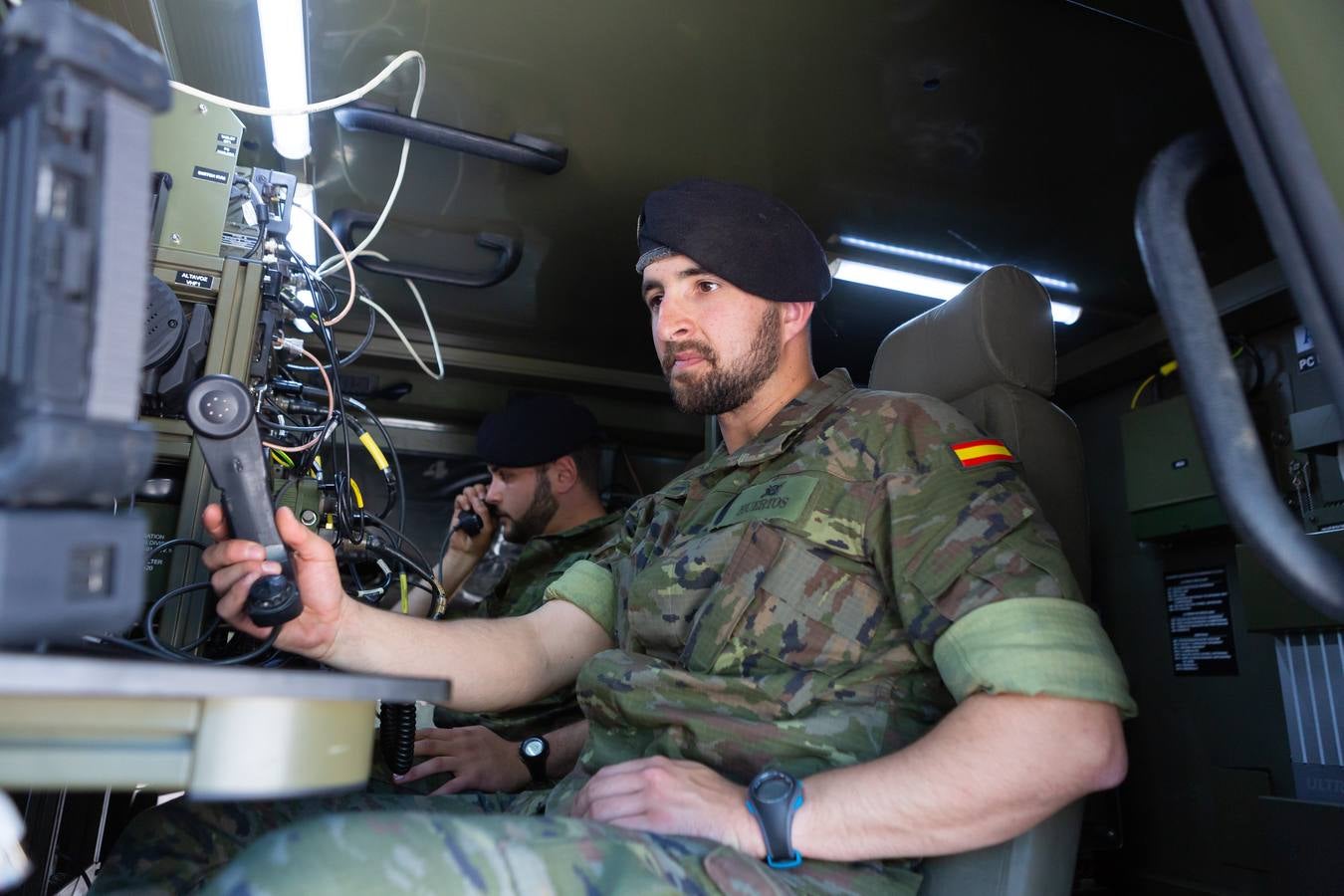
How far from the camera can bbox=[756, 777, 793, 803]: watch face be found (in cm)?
99

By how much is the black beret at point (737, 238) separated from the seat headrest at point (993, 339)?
0.26 m

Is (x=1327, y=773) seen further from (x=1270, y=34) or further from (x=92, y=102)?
(x=92, y=102)

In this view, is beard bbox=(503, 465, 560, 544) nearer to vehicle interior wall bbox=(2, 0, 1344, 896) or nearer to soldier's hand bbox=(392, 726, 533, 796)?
vehicle interior wall bbox=(2, 0, 1344, 896)

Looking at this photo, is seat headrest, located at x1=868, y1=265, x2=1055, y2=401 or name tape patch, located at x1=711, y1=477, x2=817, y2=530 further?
seat headrest, located at x1=868, y1=265, x2=1055, y2=401

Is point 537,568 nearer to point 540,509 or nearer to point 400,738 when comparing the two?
point 540,509

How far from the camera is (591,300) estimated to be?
291 cm

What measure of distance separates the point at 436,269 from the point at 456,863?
2.28 meters

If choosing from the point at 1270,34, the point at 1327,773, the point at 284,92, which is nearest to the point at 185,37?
the point at 284,92

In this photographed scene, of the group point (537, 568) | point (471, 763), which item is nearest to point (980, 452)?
point (471, 763)

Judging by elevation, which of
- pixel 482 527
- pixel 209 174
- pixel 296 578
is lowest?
pixel 296 578

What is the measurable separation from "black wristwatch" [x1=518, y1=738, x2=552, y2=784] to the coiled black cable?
0.23 meters

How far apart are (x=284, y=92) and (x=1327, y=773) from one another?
259 centimetres

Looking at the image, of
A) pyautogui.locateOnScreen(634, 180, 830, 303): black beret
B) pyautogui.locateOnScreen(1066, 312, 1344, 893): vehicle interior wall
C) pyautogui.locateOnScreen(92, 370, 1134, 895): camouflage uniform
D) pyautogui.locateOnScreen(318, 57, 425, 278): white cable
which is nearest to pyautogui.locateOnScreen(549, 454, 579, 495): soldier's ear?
pyautogui.locateOnScreen(318, 57, 425, 278): white cable

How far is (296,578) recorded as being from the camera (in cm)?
104
